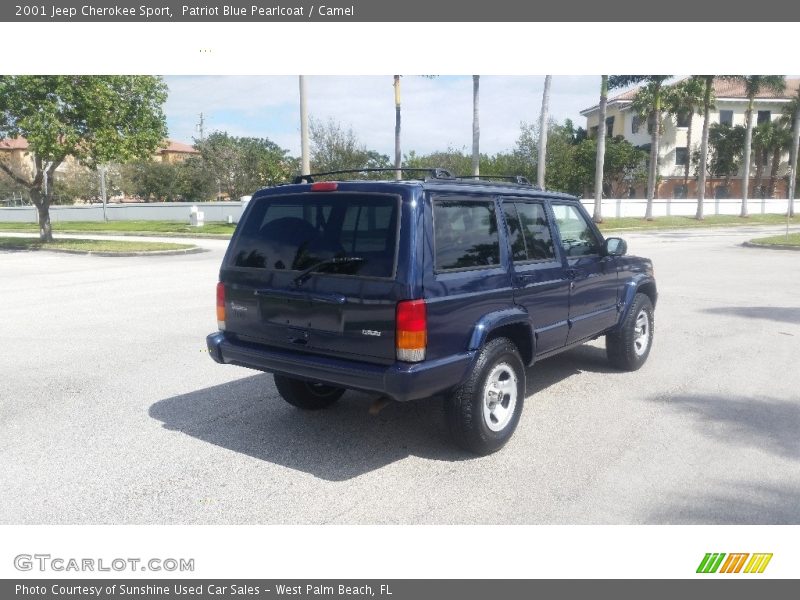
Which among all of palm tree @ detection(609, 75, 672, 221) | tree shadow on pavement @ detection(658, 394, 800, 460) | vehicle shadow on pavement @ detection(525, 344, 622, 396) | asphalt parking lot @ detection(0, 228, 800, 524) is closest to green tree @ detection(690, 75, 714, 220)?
palm tree @ detection(609, 75, 672, 221)

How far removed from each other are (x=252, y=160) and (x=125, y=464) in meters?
53.6

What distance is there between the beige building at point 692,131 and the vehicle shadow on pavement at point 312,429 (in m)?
59.0

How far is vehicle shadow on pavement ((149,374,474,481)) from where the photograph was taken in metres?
4.79

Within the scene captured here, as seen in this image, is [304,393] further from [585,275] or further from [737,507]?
[737,507]

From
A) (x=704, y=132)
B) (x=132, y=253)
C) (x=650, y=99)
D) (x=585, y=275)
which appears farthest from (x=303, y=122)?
(x=650, y=99)

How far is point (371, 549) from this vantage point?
364 centimetres

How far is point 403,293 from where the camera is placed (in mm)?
4211

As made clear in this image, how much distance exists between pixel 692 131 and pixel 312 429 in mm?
65348

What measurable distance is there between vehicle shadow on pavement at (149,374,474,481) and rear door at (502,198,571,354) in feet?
3.86

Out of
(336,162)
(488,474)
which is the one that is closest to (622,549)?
(488,474)

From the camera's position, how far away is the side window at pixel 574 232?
19.7 feet

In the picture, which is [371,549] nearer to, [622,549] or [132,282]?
[622,549]

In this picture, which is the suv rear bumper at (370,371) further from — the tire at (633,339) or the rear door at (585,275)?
the tire at (633,339)

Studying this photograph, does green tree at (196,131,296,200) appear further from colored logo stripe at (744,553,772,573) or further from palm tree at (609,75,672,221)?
colored logo stripe at (744,553,772,573)
